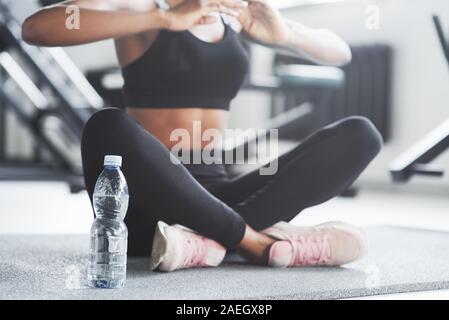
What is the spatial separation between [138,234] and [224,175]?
0.23 meters

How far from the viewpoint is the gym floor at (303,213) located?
2432 mm

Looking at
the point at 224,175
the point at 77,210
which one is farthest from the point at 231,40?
the point at 77,210

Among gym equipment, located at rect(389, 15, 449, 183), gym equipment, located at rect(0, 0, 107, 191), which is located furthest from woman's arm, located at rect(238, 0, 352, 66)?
gym equipment, located at rect(0, 0, 107, 191)

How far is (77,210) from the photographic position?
2.94 m

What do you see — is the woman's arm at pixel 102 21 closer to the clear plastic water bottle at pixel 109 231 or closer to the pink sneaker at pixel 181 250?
the clear plastic water bottle at pixel 109 231

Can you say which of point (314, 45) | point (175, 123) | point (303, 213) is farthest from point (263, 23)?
point (303, 213)

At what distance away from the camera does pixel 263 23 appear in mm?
1538

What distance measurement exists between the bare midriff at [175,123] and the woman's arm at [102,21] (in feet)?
0.64

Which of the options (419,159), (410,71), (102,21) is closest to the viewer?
(102,21)

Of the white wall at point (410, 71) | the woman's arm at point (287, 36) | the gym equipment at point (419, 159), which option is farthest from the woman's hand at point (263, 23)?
the white wall at point (410, 71)

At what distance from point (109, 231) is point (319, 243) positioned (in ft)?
1.52

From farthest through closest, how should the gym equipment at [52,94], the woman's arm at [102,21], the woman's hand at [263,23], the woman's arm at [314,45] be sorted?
the gym equipment at [52,94] → the woman's arm at [314,45] → the woman's hand at [263,23] → the woman's arm at [102,21]

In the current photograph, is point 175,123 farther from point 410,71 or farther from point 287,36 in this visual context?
point 410,71
